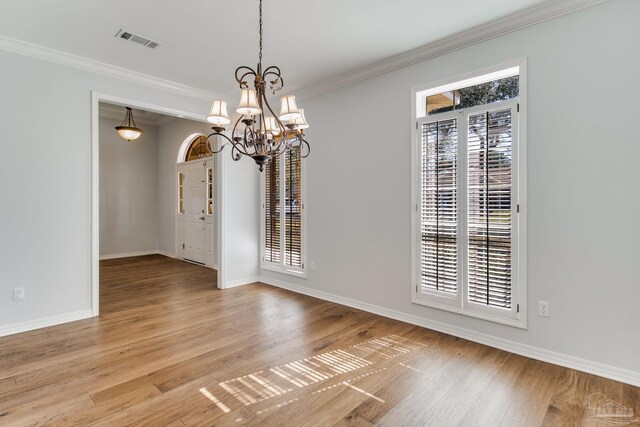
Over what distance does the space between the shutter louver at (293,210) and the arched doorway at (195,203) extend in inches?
84.3

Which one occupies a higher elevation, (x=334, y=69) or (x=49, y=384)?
(x=334, y=69)

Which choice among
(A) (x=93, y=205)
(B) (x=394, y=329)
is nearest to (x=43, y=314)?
(A) (x=93, y=205)

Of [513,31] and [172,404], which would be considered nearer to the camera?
[172,404]

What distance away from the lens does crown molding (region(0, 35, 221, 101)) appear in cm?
328

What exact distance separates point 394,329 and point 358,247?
1.05 meters

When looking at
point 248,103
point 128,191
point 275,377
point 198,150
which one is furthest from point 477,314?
point 128,191

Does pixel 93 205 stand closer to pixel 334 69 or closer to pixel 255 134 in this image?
pixel 255 134

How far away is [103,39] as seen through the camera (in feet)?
10.5

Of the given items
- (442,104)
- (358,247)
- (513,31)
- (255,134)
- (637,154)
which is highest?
(513,31)

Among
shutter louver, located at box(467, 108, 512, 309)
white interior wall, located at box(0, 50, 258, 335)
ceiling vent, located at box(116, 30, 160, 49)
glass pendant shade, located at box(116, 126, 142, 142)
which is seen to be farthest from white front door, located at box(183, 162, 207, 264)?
shutter louver, located at box(467, 108, 512, 309)

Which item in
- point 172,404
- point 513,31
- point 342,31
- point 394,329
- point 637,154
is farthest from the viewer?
point 394,329

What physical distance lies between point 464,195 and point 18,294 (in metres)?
4.55

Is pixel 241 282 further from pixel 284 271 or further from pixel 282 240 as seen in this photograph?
pixel 282 240

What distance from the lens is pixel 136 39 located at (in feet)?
10.5
